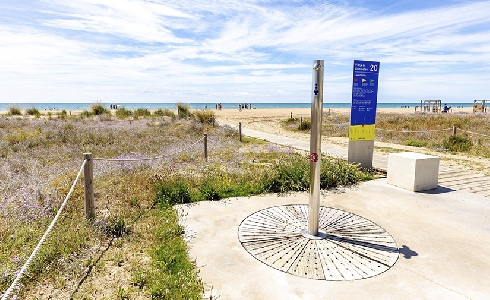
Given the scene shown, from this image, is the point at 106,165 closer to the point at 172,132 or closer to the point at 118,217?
the point at 118,217

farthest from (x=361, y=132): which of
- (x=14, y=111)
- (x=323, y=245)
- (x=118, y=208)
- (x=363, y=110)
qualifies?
(x=14, y=111)

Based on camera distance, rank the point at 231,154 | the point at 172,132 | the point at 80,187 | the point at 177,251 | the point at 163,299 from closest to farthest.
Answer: the point at 163,299
the point at 177,251
the point at 80,187
the point at 231,154
the point at 172,132

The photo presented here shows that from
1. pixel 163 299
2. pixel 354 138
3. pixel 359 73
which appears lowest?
pixel 163 299

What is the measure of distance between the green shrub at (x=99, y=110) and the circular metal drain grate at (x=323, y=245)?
27367 mm

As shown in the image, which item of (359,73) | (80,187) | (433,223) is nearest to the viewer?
(433,223)

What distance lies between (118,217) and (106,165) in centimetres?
401

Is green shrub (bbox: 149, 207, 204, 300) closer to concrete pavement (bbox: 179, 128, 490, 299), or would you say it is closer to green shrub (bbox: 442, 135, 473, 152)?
concrete pavement (bbox: 179, 128, 490, 299)

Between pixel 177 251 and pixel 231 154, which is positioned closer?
pixel 177 251

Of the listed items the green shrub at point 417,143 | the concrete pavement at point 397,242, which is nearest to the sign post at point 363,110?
the concrete pavement at point 397,242

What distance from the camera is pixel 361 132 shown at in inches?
367

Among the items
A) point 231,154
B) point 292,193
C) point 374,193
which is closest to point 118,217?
point 292,193

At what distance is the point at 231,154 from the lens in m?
12.0

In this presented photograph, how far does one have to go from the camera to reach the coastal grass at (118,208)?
3592mm

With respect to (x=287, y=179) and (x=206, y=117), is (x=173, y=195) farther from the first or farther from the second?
(x=206, y=117)
